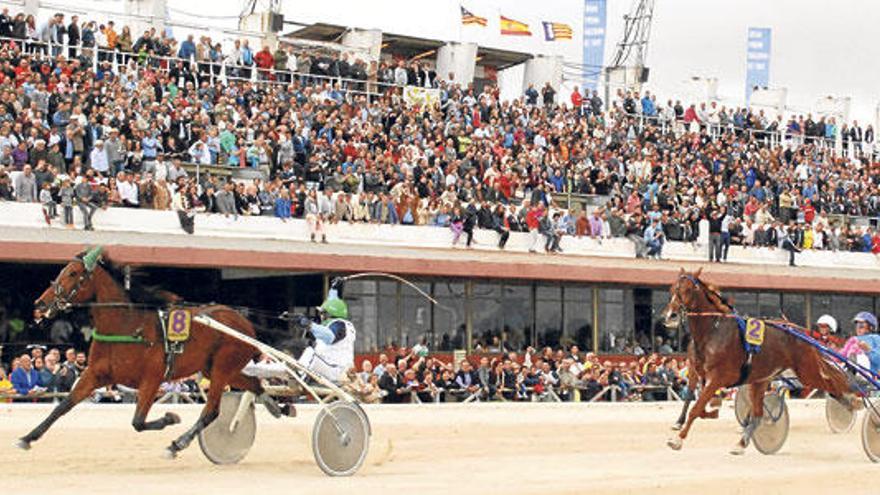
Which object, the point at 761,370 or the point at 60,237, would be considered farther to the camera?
the point at 60,237

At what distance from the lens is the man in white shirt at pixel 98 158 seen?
80.4ft

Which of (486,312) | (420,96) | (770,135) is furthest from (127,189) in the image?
(770,135)

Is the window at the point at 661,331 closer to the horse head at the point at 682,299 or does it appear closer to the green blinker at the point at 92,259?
the horse head at the point at 682,299

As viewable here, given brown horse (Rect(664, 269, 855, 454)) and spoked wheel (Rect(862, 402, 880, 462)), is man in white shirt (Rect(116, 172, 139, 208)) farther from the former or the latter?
spoked wheel (Rect(862, 402, 880, 462))

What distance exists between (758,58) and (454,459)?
40525mm

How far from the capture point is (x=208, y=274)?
26031 millimetres

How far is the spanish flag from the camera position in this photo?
43.8 meters

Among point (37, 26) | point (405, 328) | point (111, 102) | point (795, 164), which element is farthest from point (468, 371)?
point (795, 164)

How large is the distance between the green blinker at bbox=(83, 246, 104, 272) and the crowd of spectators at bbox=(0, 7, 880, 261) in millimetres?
11569

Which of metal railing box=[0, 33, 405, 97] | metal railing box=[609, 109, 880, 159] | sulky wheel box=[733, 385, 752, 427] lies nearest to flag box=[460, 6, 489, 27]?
metal railing box=[609, 109, 880, 159]

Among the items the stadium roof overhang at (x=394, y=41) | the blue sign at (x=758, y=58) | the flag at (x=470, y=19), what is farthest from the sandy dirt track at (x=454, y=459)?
the blue sign at (x=758, y=58)

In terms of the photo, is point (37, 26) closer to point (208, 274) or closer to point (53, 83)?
point (53, 83)

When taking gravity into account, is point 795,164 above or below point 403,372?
above

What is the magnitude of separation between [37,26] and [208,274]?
23.8ft
